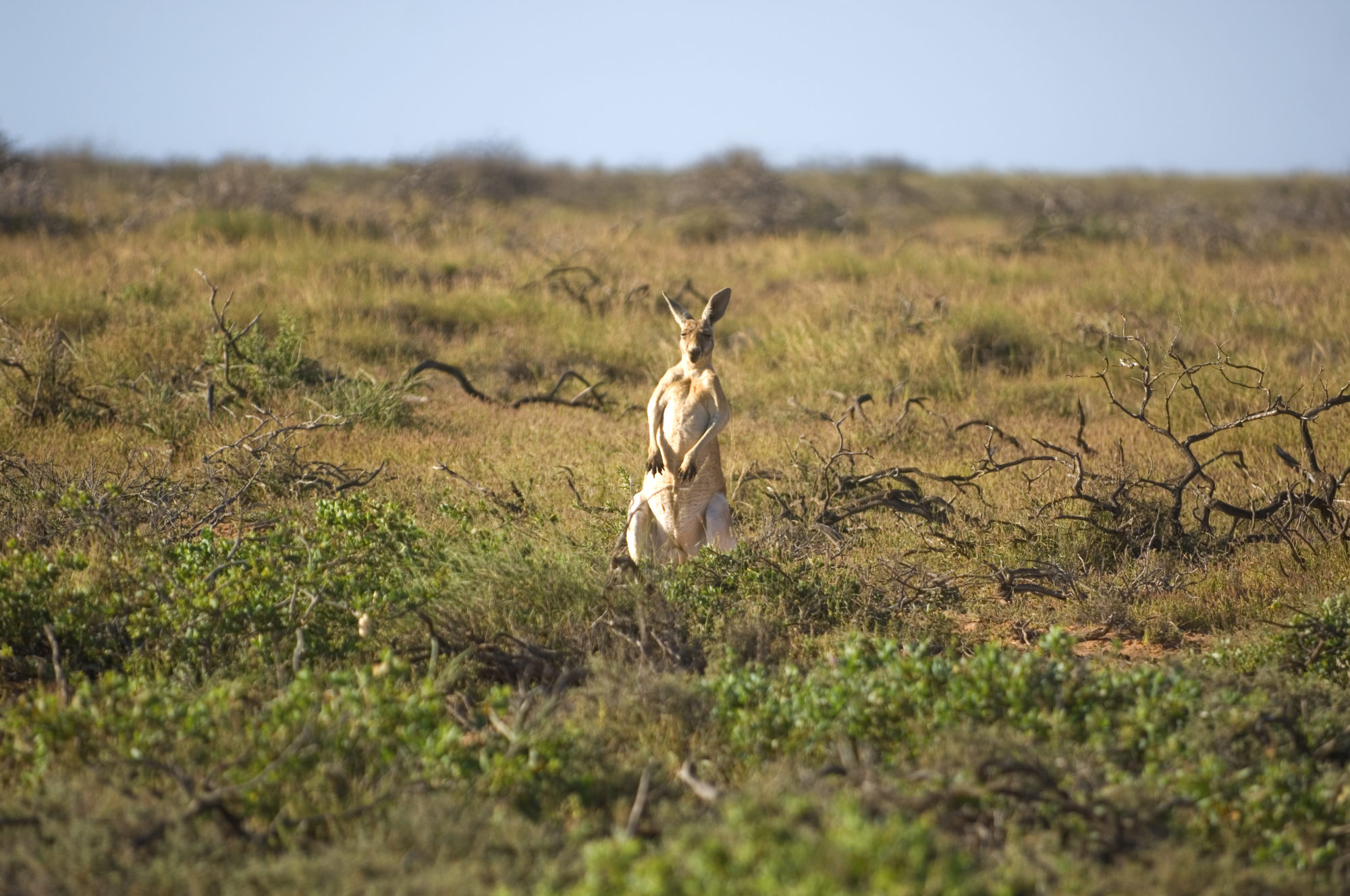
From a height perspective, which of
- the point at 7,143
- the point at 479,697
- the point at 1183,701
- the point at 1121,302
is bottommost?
the point at 479,697

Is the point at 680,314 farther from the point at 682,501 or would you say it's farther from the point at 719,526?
the point at 719,526

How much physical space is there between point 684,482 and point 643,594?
0.72m

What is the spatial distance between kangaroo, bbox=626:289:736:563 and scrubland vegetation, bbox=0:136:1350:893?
0.71ft

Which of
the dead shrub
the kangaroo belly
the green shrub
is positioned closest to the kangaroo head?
the kangaroo belly

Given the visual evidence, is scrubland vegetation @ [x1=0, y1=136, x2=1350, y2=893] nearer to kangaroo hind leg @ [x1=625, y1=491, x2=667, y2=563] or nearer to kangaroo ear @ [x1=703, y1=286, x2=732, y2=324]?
kangaroo hind leg @ [x1=625, y1=491, x2=667, y2=563]

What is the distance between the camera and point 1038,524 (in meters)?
6.79

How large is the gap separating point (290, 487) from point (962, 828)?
190 inches

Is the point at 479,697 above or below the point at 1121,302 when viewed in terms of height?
below

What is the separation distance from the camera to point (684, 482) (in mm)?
5742

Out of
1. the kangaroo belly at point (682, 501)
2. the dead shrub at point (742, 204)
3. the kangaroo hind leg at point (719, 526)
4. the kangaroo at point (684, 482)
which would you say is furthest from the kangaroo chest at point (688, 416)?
the dead shrub at point (742, 204)

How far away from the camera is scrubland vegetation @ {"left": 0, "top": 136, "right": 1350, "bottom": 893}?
3467 mm

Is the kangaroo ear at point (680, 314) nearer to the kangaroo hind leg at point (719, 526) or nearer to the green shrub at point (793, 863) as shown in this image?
the kangaroo hind leg at point (719, 526)

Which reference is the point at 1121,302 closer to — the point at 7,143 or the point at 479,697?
the point at 479,697

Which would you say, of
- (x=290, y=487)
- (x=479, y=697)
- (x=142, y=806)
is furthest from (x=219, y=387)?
(x=142, y=806)
